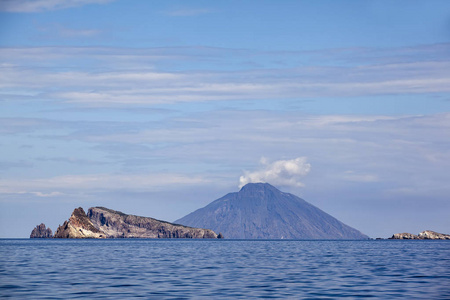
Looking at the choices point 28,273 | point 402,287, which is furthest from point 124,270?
point 402,287

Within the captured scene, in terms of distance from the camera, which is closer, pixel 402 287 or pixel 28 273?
pixel 402 287

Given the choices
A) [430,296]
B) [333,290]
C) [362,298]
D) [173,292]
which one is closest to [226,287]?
[173,292]

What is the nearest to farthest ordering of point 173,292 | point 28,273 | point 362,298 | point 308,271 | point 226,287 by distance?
point 362,298 < point 173,292 < point 226,287 < point 28,273 < point 308,271

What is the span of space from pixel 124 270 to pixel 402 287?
34.0 metres

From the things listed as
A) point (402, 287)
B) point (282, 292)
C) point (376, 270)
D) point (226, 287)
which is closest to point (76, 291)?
point (226, 287)

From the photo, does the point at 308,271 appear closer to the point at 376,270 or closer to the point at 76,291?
the point at 376,270

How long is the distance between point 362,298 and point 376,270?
2876cm

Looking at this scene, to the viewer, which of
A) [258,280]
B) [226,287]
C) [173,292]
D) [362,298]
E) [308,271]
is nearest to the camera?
[362,298]

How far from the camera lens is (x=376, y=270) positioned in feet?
238

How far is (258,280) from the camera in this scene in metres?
58.7

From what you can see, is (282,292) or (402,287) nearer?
(282,292)

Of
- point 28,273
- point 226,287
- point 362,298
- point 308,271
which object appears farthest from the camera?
point 308,271

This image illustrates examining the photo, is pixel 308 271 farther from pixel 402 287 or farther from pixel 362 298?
pixel 362 298

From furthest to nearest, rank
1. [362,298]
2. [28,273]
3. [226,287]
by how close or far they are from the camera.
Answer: [28,273]
[226,287]
[362,298]
